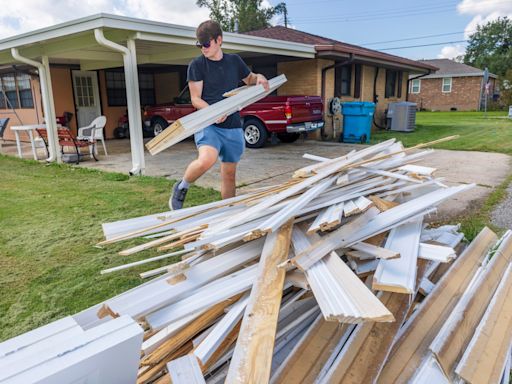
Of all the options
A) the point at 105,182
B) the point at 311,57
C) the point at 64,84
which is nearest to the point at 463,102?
the point at 311,57

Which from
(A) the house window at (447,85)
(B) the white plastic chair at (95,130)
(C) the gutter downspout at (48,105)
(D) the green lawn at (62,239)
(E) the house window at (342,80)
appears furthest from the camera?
(A) the house window at (447,85)

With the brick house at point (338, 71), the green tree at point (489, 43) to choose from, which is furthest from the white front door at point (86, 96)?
the green tree at point (489, 43)

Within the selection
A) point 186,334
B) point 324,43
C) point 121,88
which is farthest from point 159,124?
point 186,334

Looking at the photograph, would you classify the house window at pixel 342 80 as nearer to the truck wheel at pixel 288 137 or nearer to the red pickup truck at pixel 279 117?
the truck wheel at pixel 288 137

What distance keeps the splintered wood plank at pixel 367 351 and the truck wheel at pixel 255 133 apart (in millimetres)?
8513

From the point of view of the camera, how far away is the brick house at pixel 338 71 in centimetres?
1148

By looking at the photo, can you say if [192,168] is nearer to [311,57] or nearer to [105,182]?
[105,182]

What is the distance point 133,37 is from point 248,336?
648 centimetres

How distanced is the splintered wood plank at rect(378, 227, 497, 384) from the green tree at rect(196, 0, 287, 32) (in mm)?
37861

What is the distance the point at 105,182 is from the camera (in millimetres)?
6238

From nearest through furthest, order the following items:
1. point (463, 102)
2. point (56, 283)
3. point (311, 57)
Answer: point (56, 283)
point (311, 57)
point (463, 102)

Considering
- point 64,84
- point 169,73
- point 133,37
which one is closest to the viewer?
point 133,37

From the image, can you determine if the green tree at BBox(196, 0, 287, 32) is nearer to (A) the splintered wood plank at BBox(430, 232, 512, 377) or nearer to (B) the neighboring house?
(B) the neighboring house

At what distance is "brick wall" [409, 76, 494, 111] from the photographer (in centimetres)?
3344
